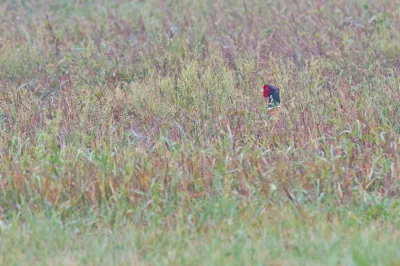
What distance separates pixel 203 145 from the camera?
18.9 feet

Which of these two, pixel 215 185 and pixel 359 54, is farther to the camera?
pixel 359 54

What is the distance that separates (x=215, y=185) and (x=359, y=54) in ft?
13.3

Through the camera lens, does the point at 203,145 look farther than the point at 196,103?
No

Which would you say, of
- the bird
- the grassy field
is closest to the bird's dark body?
the bird

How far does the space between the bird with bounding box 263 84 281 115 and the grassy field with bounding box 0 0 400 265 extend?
9cm

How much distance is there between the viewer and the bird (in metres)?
6.71

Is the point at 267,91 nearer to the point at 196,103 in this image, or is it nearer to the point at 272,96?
the point at 272,96

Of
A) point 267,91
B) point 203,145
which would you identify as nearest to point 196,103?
point 267,91

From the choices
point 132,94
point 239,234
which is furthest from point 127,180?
point 132,94

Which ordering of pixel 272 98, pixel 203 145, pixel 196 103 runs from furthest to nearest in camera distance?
pixel 196 103
pixel 272 98
pixel 203 145

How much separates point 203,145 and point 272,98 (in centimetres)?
136

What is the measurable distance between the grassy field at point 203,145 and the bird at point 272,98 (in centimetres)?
9

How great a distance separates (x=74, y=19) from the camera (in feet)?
35.7

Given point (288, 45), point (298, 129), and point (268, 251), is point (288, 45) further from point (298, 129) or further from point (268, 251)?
point (268, 251)
